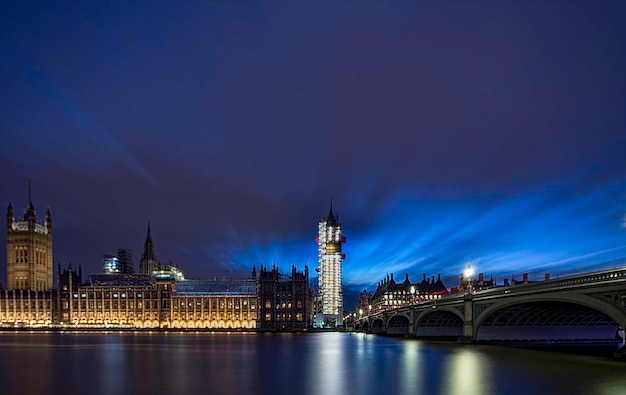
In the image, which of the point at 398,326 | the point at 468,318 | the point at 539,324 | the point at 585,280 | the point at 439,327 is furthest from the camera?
the point at 398,326

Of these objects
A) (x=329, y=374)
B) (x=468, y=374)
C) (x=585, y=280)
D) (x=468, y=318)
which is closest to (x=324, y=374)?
(x=329, y=374)

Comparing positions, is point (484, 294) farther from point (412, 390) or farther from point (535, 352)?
point (412, 390)

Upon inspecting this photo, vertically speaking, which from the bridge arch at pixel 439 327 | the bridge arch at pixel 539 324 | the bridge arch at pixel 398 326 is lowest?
the bridge arch at pixel 398 326

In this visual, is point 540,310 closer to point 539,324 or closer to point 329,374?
point 539,324

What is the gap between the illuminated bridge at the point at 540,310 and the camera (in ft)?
175

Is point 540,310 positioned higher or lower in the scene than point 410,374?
higher

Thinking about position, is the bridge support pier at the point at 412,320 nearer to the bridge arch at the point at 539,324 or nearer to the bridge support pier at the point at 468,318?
the bridge arch at the point at 539,324

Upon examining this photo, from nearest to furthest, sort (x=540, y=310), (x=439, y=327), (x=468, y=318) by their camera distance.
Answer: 1. (x=540, y=310)
2. (x=468, y=318)
3. (x=439, y=327)

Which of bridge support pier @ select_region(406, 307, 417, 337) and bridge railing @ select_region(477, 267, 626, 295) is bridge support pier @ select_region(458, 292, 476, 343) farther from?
bridge support pier @ select_region(406, 307, 417, 337)

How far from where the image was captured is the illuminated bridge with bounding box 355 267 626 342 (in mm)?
53312

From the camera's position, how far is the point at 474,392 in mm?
43781

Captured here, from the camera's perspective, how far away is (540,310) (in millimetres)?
81062

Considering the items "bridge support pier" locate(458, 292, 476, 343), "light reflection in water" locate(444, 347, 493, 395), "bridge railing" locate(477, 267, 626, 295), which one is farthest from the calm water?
"bridge support pier" locate(458, 292, 476, 343)

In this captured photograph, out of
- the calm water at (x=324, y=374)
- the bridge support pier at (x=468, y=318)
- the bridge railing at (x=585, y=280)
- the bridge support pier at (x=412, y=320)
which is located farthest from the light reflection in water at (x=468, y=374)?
the bridge support pier at (x=412, y=320)
